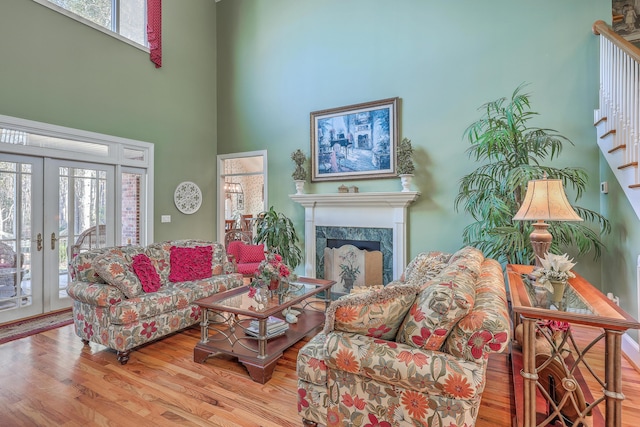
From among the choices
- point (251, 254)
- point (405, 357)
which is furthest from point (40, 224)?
point (405, 357)

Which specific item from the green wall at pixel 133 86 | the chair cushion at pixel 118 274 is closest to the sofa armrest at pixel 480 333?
the chair cushion at pixel 118 274

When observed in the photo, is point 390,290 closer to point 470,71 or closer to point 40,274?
point 470,71

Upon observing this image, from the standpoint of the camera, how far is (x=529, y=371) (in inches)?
58.1

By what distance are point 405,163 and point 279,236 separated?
2.13 meters

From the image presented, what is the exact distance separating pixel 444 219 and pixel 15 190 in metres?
5.19

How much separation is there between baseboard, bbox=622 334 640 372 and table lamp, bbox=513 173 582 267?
1.22m

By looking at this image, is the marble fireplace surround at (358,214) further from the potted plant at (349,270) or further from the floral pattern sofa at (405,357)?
the floral pattern sofa at (405,357)

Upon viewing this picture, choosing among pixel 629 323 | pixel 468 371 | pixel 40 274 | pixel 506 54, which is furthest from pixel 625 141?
pixel 40 274

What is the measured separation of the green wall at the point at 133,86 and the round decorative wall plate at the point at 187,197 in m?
0.10

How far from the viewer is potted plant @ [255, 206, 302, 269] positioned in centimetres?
472

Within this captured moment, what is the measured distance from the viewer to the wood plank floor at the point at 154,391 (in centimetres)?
186

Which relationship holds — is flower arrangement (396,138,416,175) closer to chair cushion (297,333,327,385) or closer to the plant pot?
the plant pot

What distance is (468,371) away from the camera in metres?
1.37

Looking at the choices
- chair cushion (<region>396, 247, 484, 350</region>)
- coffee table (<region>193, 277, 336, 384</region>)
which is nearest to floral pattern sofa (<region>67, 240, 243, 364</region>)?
coffee table (<region>193, 277, 336, 384</region>)
